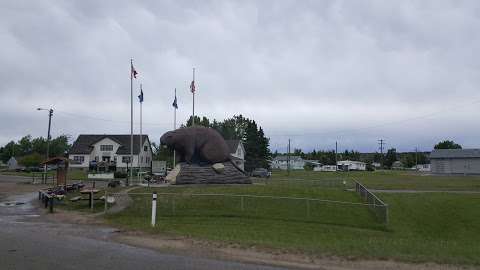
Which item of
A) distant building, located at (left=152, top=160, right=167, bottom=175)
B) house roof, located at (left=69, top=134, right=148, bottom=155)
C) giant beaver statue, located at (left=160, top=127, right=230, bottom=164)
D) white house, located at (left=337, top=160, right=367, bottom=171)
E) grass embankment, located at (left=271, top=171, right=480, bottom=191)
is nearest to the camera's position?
giant beaver statue, located at (left=160, top=127, right=230, bottom=164)

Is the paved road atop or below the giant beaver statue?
below

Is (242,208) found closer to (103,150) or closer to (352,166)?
(103,150)

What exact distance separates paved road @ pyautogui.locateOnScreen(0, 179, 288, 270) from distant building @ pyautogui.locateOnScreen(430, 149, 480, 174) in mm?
72335

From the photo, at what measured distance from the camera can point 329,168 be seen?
4801 inches

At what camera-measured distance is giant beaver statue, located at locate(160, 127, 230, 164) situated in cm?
3347

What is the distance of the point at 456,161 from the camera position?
256 feet

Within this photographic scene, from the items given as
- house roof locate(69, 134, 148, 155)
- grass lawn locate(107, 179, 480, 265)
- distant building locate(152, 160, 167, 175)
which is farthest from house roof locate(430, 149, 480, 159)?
grass lawn locate(107, 179, 480, 265)

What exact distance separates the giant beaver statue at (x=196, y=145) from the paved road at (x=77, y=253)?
18.6 m

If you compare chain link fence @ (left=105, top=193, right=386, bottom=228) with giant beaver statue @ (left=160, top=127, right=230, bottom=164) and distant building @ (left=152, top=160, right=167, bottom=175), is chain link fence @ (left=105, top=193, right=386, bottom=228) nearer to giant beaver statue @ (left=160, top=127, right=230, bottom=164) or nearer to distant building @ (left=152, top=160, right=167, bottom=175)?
giant beaver statue @ (left=160, top=127, right=230, bottom=164)

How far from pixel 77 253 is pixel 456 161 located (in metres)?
76.7

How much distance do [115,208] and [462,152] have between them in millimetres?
69687

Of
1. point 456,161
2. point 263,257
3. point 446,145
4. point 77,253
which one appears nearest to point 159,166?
point 456,161

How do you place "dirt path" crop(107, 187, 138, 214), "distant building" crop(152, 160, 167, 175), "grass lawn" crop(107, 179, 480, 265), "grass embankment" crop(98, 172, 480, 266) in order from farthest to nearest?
"distant building" crop(152, 160, 167, 175)
"dirt path" crop(107, 187, 138, 214)
"grass lawn" crop(107, 179, 480, 265)
"grass embankment" crop(98, 172, 480, 266)

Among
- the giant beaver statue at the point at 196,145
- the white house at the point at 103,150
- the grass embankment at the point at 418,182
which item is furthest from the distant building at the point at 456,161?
the giant beaver statue at the point at 196,145
